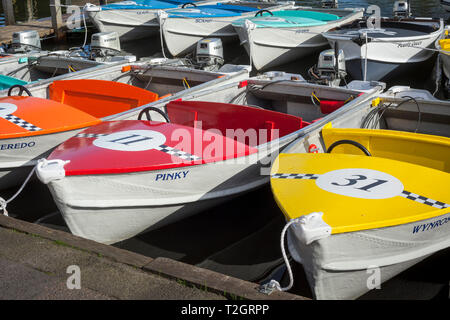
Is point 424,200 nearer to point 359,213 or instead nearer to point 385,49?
point 359,213

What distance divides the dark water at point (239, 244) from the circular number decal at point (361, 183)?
87 centimetres

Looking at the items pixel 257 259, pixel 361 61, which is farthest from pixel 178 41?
pixel 257 259

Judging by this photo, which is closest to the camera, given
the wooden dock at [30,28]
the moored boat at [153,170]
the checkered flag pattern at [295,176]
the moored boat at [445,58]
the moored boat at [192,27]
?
the checkered flag pattern at [295,176]

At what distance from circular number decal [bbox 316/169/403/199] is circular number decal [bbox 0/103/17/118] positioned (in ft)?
11.8

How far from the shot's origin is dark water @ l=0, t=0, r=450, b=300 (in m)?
4.14

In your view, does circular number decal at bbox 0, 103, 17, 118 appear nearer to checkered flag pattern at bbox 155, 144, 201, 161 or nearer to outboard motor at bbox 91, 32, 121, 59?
checkered flag pattern at bbox 155, 144, 201, 161

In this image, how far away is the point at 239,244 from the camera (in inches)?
193

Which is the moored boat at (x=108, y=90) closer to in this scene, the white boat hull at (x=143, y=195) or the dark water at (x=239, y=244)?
the dark water at (x=239, y=244)

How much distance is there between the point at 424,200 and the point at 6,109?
14.8ft

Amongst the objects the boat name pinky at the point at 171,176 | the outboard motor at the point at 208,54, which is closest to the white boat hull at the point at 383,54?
the outboard motor at the point at 208,54

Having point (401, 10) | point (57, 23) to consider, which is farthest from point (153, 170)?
point (57, 23)

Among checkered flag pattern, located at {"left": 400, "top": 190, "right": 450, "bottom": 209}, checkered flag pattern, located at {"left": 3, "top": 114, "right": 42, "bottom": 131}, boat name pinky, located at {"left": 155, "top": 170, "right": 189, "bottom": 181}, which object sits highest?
checkered flag pattern, located at {"left": 3, "top": 114, "right": 42, "bottom": 131}

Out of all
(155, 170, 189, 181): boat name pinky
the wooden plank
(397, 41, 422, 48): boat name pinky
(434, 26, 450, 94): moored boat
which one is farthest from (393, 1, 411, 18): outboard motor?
the wooden plank

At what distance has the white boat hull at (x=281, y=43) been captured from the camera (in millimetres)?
11469
